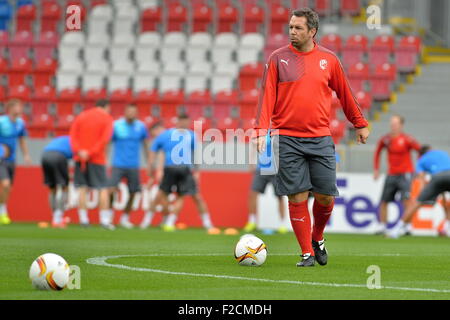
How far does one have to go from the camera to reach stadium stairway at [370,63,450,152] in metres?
22.0

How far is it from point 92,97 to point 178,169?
6144 mm

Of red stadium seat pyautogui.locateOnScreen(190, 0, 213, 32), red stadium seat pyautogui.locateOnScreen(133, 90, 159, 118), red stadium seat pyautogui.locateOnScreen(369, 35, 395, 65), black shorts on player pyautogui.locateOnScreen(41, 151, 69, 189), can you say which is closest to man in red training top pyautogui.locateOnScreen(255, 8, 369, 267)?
black shorts on player pyautogui.locateOnScreen(41, 151, 69, 189)

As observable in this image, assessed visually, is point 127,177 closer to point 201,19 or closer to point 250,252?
point 201,19

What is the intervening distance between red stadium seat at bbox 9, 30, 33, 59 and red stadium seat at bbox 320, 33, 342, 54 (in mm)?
7450

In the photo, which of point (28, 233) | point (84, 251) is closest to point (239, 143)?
point (28, 233)

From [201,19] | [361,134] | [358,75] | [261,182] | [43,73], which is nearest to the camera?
[361,134]

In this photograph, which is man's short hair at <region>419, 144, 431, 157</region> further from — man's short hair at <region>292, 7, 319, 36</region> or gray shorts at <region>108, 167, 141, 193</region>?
man's short hair at <region>292, 7, 319, 36</region>

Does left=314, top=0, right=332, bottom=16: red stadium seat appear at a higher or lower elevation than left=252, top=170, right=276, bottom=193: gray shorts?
higher

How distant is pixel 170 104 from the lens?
23.1m

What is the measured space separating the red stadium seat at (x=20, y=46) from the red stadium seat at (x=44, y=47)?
0.62ft

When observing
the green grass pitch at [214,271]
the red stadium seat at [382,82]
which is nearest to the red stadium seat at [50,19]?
the red stadium seat at [382,82]

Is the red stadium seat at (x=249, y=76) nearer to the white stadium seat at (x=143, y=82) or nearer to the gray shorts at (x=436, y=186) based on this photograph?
the white stadium seat at (x=143, y=82)

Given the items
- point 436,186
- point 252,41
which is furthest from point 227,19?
point 436,186

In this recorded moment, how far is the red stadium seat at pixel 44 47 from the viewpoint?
25.1 m
